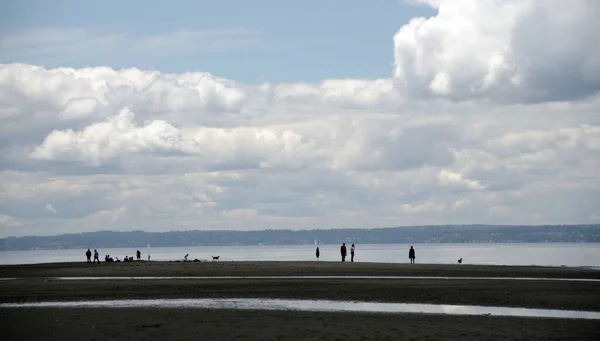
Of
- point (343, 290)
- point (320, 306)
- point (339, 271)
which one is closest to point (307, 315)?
point (320, 306)

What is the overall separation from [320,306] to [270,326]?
8.09 m

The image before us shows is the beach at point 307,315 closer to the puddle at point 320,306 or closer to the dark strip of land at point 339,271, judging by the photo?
the puddle at point 320,306

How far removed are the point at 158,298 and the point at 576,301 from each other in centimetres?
2083

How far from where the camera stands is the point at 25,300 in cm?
3897

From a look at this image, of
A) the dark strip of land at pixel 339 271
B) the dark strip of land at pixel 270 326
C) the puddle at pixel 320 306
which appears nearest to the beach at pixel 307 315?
the dark strip of land at pixel 270 326

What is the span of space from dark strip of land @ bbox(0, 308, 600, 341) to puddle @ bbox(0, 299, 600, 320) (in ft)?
6.47

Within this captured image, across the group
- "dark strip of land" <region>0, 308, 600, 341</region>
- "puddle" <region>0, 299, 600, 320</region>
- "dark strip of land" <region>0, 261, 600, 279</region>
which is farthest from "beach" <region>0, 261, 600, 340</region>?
"dark strip of land" <region>0, 261, 600, 279</region>

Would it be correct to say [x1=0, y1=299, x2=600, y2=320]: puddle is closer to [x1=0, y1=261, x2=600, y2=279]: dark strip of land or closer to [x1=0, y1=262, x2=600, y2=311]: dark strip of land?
[x1=0, y1=262, x2=600, y2=311]: dark strip of land

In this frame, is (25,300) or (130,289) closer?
(25,300)

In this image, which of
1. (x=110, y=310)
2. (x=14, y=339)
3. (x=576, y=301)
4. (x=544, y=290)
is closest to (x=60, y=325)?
(x=14, y=339)

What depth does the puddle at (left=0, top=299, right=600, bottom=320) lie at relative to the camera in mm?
31984

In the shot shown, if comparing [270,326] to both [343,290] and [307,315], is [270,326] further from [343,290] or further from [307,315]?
[343,290]

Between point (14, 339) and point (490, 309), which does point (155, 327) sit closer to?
point (14, 339)

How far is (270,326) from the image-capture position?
2728cm
